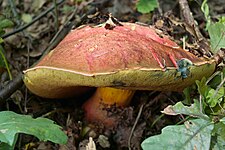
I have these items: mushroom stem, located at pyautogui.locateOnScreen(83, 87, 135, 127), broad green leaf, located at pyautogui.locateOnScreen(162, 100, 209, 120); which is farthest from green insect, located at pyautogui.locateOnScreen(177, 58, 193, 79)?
mushroom stem, located at pyautogui.locateOnScreen(83, 87, 135, 127)

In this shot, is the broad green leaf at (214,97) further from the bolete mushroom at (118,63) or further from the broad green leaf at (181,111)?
the broad green leaf at (181,111)

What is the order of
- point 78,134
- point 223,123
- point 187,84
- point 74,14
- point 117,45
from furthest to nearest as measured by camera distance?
point 74,14
point 78,134
point 187,84
point 117,45
point 223,123

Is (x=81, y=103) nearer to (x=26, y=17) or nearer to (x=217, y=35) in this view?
(x=217, y=35)

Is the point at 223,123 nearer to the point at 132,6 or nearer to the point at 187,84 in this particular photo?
the point at 187,84

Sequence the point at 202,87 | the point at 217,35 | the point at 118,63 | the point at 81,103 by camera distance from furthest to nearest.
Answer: the point at 81,103 → the point at 217,35 → the point at 202,87 → the point at 118,63

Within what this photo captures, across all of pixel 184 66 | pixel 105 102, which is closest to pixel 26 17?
pixel 105 102

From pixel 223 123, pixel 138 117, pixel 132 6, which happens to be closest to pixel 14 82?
pixel 138 117
